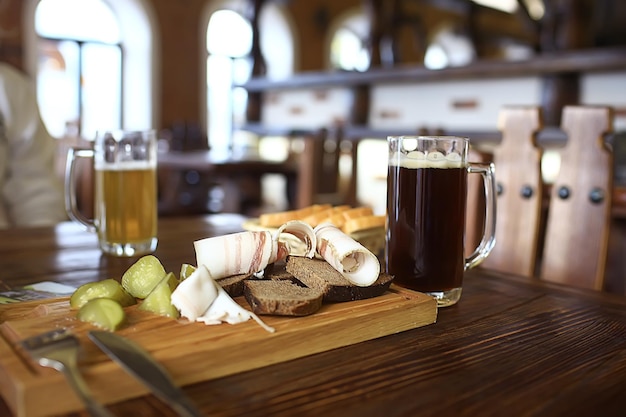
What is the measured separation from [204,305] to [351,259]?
0.73 feet

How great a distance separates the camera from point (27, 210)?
212 centimetres

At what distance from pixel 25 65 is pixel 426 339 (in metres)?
7.30

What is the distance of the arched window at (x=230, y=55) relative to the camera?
29.8ft

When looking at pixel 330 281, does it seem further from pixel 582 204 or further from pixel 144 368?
pixel 582 204

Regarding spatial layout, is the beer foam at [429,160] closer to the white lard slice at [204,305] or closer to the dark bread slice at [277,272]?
the dark bread slice at [277,272]

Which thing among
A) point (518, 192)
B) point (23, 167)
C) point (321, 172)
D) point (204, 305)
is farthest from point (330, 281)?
point (321, 172)

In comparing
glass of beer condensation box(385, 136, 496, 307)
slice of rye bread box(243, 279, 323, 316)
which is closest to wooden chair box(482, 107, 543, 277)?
glass of beer condensation box(385, 136, 496, 307)

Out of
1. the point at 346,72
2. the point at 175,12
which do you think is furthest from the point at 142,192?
the point at 175,12

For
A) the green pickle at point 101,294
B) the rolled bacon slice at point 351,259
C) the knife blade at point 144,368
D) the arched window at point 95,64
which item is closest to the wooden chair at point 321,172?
the rolled bacon slice at point 351,259

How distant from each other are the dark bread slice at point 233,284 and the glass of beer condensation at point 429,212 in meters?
0.23

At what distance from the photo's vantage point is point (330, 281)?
757mm

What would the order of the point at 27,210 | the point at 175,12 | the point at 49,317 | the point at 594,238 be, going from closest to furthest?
the point at 49,317 < the point at 594,238 < the point at 27,210 < the point at 175,12

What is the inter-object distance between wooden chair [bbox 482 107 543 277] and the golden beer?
2.55 ft

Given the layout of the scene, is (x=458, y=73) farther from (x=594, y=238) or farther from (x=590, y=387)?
(x=590, y=387)
